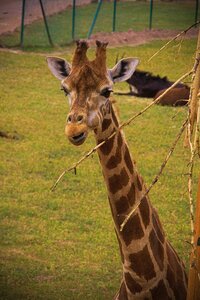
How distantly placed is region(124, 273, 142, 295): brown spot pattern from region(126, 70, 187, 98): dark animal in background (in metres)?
12.2

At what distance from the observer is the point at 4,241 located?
10.4 m

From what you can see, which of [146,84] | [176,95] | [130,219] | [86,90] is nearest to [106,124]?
[86,90]

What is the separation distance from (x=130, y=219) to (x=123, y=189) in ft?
0.75

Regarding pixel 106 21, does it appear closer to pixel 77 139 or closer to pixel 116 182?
pixel 116 182

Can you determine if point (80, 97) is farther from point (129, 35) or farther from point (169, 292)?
point (129, 35)

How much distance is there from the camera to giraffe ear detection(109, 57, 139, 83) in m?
7.03

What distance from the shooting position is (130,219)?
6.58 meters

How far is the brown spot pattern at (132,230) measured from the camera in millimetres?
6590

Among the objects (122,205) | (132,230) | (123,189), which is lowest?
(132,230)

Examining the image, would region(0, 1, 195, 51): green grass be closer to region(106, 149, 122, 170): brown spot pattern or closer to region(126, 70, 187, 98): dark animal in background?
region(126, 70, 187, 98): dark animal in background

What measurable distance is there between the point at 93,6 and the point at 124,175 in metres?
24.5

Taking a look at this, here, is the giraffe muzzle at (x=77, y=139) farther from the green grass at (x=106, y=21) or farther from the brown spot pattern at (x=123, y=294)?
the green grass at (x=106, y=21)

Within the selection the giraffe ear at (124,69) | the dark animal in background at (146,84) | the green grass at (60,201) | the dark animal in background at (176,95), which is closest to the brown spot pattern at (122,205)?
the giraffe ear at (124,69)

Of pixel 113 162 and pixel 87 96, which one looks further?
pixel 113 162
